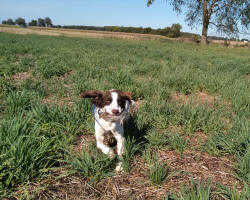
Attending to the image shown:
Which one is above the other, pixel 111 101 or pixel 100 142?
pixel 111 101

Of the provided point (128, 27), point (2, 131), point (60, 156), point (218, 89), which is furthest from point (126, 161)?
point (128, 27)

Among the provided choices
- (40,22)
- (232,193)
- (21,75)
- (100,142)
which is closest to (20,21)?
(40,22)

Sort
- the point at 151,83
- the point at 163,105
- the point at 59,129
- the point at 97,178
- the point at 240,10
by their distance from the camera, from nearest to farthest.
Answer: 1. the point at 97,178
2. the point at 59,129
3. the point at 163,105
4. the point at 151,83
5. the point at 240,10

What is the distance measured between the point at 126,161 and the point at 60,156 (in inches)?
29.1

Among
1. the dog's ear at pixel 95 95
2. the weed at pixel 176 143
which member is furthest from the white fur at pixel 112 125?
the weed at pixel 176 143

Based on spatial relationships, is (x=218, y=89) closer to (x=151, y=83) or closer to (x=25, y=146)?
(x=151, y=83)

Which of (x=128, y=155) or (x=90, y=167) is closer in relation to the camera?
(x=90, y=167)

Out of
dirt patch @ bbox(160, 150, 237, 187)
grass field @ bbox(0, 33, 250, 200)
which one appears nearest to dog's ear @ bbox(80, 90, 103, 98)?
grass field @ bbox(0, 33, 250, 200)

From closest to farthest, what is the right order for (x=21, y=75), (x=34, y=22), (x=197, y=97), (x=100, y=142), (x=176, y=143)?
(x=100, y=142), (x=176, y=143), (x=197, y=97), (x=21, y=75), (x=34, y=22)

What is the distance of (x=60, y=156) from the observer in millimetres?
2104

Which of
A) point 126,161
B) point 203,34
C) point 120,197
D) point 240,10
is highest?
point 240,10

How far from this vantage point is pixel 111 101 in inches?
82.3

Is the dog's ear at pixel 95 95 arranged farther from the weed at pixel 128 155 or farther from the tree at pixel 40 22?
the tree at pixel 40 22

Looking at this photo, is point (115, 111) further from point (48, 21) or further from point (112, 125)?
point (48, 21)
